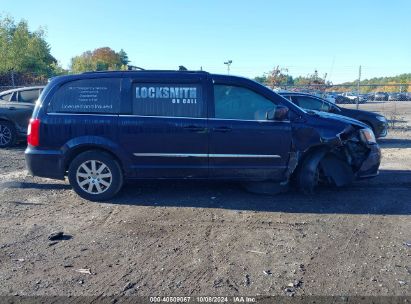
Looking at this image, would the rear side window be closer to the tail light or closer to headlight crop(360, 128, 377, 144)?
the tail light

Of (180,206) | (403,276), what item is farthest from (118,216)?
(403,276)

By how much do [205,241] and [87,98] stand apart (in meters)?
2.88

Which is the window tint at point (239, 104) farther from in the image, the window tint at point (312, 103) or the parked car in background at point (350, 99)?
the parked car in background at point (350, 99)

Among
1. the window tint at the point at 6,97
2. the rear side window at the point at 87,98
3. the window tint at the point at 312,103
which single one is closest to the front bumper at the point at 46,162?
the rear side window at the point at 87,98

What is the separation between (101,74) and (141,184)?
2031 mm

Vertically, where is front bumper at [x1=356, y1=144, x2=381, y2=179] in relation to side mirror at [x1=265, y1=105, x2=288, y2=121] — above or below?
below

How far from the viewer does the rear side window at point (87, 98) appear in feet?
19.1

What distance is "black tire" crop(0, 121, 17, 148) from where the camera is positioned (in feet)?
36.8

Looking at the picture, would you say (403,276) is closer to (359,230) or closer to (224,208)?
(359,230)

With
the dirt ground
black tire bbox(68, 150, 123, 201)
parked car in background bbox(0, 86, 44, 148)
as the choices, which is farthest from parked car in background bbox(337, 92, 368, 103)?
black tire bbox(68, 150, 123, 201)

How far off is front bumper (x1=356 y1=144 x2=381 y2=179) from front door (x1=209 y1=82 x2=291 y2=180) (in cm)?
135

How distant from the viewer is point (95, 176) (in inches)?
231

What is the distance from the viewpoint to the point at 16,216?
5.34 metres

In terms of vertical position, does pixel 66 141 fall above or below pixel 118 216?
above
